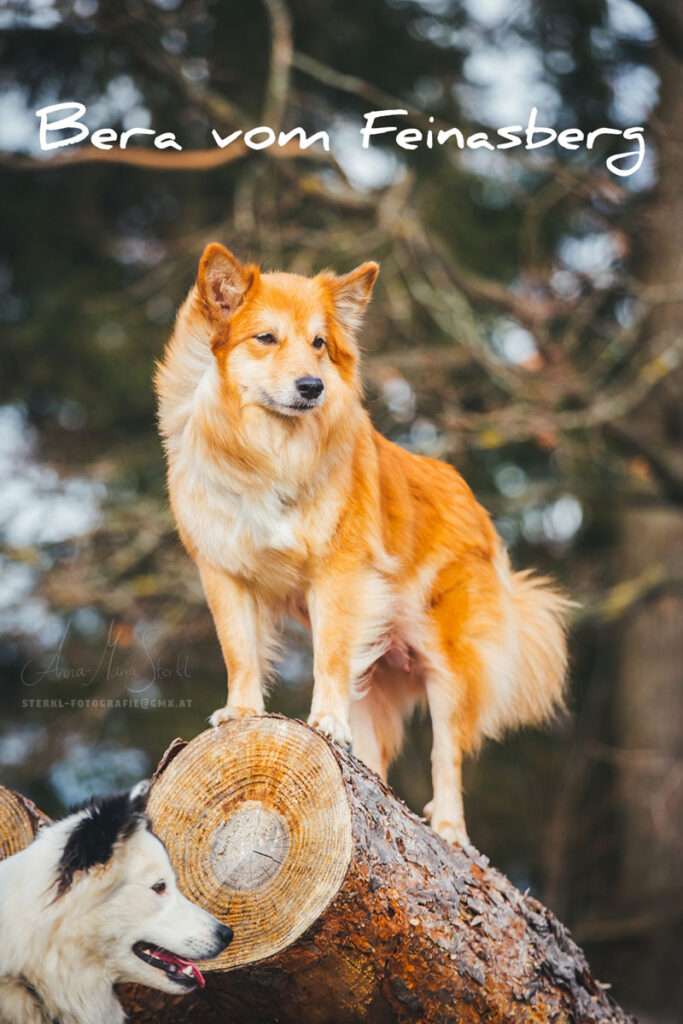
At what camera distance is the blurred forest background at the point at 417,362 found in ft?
28.7

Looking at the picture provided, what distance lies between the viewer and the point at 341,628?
4383 millimetres

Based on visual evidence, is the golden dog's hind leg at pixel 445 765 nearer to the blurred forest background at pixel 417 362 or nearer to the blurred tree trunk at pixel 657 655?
the blurred forest background at pixel 417 362

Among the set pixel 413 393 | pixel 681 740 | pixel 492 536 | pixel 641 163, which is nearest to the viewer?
pixel 492 536

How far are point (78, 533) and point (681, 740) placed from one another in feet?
16.3

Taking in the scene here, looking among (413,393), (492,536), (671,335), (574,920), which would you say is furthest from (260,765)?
(574,920)

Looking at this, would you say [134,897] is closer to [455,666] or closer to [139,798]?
[139,798]

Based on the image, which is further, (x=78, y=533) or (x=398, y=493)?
(x=78, y=533)

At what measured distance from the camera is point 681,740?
1059cm

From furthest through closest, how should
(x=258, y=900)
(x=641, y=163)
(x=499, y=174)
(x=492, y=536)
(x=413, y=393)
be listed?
(x=499, y=174) → (x=641, y=163) → (x=413, y=393) → (x=492, y=536) → (x=258, y=900)

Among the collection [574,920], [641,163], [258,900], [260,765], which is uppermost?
[641,163]

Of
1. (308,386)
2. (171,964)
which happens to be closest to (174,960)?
(171,964)

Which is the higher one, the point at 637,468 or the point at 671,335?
the point at 671,335

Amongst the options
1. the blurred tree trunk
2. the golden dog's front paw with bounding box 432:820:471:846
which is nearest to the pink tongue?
the golden dog's front paw with bounding box 432:820:471:846

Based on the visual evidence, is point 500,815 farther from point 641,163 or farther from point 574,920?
point 641,163
